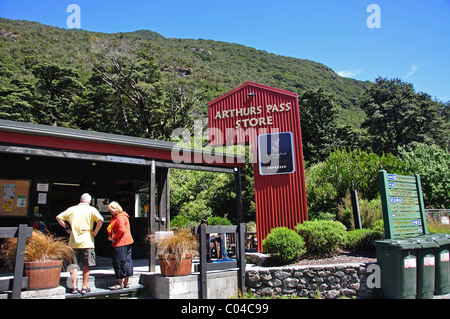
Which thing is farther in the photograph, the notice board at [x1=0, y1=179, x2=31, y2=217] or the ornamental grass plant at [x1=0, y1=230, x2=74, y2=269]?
the notice board at [x1=0, y1=179, x2=31, y2=217]

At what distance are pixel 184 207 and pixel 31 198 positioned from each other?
1051 cm

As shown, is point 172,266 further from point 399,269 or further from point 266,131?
point 266,131

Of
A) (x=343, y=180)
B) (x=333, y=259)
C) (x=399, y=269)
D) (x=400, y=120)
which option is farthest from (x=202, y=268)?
(x=400, y=120)

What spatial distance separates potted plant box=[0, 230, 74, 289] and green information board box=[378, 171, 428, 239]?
5.50m

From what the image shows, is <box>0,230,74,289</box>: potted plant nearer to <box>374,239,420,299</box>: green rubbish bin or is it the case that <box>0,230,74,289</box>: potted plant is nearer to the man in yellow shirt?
the man in yellow shirt

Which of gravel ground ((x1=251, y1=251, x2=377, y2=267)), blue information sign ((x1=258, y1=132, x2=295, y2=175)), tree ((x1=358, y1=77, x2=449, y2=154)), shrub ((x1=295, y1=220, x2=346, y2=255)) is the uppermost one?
tree ((x1=358, y1=77, x2=449, y2=154))

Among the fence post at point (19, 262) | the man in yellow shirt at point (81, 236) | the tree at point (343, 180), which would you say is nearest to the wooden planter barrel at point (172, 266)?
the man in yellow shirt at point (81, 236)

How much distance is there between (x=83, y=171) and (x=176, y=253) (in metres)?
4.27

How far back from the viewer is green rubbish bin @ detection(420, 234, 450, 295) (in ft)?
18.8

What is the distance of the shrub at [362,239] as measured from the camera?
766cm

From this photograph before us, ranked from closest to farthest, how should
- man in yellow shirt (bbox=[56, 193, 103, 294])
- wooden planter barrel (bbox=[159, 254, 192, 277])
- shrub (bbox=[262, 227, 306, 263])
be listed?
man in yellow shirt (bbox=[56, 193, 103, 294])
wooden planter barrel (bbox=[159, 254, 192, 277])
shrub (bbox=[262, 227, 306, 263])

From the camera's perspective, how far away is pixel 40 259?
458 cm

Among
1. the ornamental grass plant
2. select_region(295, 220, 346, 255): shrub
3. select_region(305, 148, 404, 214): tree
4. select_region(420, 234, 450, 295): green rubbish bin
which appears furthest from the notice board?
select_region(305, 148, 404, 214): tree
